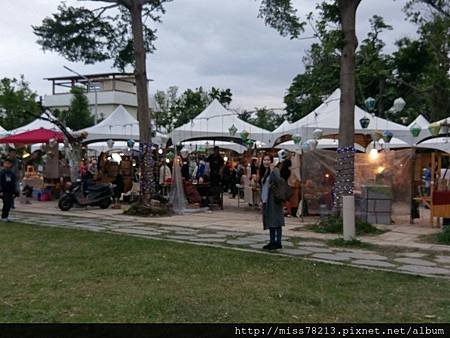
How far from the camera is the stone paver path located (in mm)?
7781

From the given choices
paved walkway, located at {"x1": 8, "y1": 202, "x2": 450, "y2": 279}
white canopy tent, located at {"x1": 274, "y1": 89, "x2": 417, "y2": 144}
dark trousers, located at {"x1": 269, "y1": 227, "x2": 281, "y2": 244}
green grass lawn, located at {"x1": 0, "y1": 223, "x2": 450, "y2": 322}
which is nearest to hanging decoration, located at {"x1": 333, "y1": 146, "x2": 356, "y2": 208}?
paved walkway, located at {"x1": 8, "y1": 202, "x2": 450, "y2": 279}

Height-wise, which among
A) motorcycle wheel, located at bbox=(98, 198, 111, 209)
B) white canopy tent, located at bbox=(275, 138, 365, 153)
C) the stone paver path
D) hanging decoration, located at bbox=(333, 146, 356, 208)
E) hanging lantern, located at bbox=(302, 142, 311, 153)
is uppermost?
white canopy tent, located at bbox=(275, 138, 365, 153)

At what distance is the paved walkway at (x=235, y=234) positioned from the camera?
316 inches

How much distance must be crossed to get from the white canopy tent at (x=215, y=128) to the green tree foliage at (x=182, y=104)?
2855 centimetres

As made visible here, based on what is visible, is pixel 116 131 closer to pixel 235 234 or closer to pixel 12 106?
pixel 235 234

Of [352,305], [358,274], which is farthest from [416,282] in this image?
[352,305]

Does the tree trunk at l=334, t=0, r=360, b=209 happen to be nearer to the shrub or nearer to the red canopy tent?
the shrub

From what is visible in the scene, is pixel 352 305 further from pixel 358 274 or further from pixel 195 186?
pixel 195 186

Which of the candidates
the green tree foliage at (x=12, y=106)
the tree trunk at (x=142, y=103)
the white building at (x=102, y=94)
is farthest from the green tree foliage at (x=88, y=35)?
the white building at (x=102, y=94)

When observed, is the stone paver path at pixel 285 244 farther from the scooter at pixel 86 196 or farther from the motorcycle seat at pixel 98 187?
the motorcycle seat at pixel 98 187

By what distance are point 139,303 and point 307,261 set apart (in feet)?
10.9

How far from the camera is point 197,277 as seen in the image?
21.9 ft

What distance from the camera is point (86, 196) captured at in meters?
15.9

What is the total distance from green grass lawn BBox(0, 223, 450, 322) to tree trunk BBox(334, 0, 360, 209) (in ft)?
13.2
